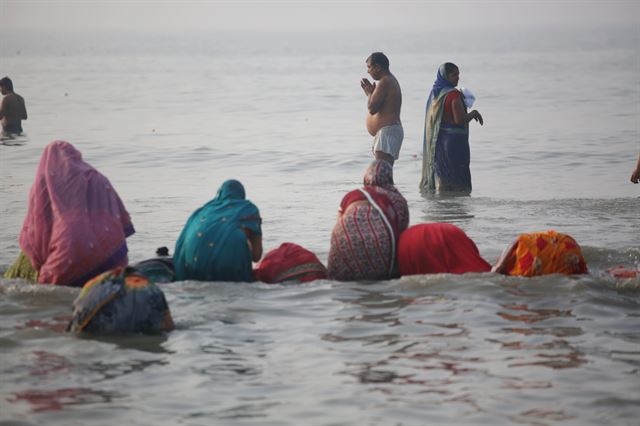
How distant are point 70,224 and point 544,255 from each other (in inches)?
129

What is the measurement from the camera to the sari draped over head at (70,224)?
816cm

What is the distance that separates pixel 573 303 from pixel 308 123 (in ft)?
70.1

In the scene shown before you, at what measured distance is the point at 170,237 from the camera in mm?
11375

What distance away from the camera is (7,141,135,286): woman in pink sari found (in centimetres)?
816

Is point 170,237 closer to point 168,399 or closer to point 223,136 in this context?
point 168,399

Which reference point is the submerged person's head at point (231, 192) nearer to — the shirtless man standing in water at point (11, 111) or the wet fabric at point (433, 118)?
the wet fabric at point (433, 118)

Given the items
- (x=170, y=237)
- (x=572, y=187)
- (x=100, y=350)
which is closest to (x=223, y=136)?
(x=572, y=187)

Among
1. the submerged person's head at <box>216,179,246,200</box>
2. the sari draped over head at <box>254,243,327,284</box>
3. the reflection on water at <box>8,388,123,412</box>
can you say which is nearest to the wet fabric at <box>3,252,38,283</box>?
the submerged person's head at <box>216,179,246,200</box>

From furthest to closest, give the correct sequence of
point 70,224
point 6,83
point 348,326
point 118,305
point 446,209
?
1. point 6,83
2. point 446,209
3. point 70,224
4. point 348,326
5. point 118,305

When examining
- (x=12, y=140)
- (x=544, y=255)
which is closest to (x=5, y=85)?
(x=12, y=140)

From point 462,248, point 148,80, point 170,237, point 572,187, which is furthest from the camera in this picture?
point 148,80

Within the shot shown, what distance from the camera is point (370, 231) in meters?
8.45

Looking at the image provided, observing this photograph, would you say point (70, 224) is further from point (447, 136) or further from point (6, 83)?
point (6, 83)

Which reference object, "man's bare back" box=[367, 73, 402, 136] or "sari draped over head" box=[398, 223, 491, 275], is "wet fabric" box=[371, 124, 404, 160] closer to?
"man's bare back" box=[367, 73, 402, 136]
